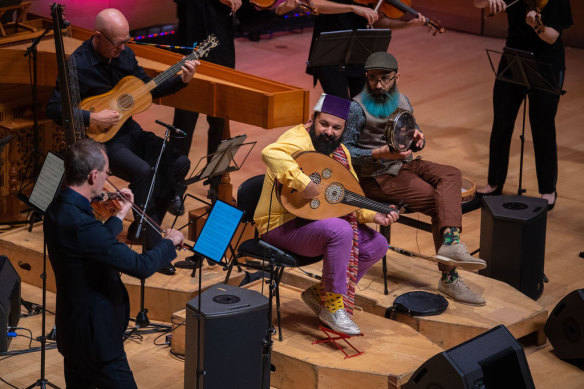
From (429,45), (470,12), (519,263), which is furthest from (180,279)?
(470,12)

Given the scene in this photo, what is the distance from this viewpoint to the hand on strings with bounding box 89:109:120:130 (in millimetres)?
5652

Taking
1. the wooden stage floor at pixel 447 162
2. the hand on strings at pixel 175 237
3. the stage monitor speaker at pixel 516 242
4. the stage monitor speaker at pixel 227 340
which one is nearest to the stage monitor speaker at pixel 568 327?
the wooden stage floor at pixel 447 162

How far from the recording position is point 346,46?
630 cm

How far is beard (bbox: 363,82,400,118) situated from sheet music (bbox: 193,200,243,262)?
1.49m

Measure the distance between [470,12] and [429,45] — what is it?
922 millimetres

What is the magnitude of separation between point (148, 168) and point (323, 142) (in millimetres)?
1338

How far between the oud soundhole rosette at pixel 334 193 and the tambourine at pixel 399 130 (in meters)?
0.44

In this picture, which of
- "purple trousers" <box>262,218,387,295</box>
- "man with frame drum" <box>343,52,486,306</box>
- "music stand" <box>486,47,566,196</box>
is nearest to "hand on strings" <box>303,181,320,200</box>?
"purple trousers" <box>262,218,387,295</box>

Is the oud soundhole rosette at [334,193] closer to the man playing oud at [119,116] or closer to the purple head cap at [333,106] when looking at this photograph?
the purple head cap at [333,106]

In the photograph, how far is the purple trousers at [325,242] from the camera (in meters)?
4.78

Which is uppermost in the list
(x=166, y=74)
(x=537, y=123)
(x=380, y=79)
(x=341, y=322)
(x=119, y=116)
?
(x=380, y=79)

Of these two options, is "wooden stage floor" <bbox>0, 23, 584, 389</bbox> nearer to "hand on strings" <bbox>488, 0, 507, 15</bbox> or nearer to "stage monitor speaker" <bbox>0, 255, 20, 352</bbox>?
"stage monitor speaker" <bbox>0, 255, 20, 352</bbox>

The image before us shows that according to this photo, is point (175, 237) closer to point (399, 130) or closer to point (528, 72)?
point (399, 130)

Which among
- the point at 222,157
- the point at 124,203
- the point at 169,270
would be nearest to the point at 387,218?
the point at 222,157
